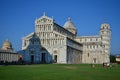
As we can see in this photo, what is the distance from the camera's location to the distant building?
254 feet

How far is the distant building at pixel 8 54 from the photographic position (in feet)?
254

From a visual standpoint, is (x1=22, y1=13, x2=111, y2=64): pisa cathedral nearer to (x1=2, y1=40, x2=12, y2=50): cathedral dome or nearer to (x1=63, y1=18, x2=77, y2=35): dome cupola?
(x1=2, y1=40, x2=12, y2=50): cathedral dome

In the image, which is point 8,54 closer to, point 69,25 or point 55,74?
point 69,25

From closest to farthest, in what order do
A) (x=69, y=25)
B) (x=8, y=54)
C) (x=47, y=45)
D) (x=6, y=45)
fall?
(x=47, y=45) < (x=8, y=54) < (x=6, y=45) < (x=69, y=25)

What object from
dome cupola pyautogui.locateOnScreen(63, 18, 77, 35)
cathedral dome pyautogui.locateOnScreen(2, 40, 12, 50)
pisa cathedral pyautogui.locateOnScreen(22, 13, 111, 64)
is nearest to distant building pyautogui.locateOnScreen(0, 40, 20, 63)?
cathedral dome pyautogui.locateOnScreen(2, 40, 12, 50)

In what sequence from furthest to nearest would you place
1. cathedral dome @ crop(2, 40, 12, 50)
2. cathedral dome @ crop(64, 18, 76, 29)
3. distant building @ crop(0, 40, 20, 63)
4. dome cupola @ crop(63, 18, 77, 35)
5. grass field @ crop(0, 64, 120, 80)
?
1. cathedral dome @ crop(64, 18, 76, 29)
2. dome cupola @ crop(63, 18, 77, 35)
3. cathedral dome @ crop(2, 40, 12, 50)
4. distant building @ crop(0, 40, 20, 63)
5. grass field @ crop(0, 64, 120, 80)

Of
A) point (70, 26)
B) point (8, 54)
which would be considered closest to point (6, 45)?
point (8, 54)

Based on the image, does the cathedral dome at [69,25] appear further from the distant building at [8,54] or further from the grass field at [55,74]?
the grass field at [55,74]

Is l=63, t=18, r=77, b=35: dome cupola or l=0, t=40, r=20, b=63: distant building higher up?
l=63, t=18, r=77, b=35: dome cupola

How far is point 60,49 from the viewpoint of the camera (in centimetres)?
7244

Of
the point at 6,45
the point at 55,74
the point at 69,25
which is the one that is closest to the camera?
the point at 55,74

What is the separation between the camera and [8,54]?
81.6m

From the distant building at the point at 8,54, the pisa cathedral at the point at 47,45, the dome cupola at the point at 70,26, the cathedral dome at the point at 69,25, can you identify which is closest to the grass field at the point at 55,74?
the pisa cathedral at the point at 47,45

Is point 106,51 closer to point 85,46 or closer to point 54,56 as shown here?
point 85,46
